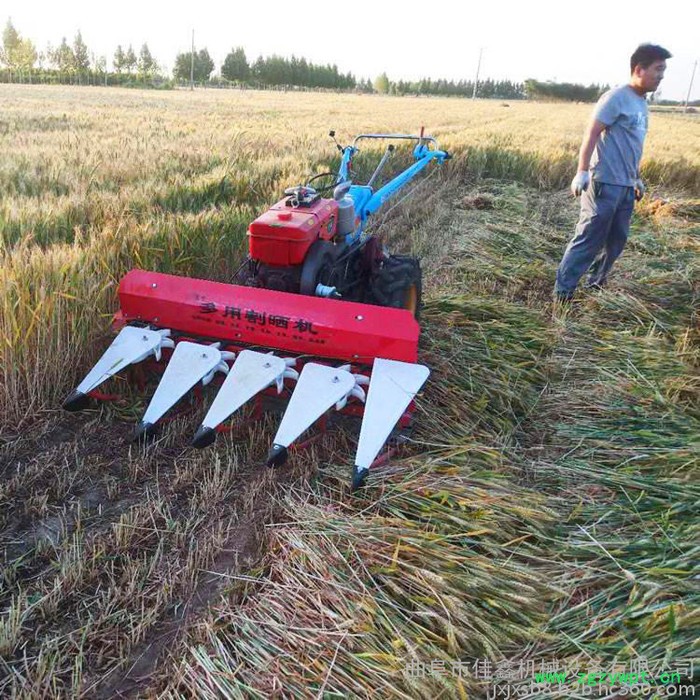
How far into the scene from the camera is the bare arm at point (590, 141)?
4129 millimetres

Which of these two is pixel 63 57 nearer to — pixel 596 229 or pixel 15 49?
pixel 15 49

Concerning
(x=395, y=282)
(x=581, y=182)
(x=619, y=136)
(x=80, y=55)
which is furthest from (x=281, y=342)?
(x=80, y=55)

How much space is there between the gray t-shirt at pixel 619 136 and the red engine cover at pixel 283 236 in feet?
8.32

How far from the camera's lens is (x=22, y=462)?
245 cm

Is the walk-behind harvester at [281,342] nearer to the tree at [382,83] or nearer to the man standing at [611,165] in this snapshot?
the man standing at [611,165]

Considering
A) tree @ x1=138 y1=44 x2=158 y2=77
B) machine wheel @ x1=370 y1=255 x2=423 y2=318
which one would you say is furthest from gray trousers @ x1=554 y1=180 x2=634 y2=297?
tree @ x1=138 y1=44 x2=158 y2=77

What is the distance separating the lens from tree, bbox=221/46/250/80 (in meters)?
81.6

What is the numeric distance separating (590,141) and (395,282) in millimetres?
2046

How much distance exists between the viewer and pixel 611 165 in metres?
4.23

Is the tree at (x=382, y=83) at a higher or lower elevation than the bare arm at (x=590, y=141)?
higher

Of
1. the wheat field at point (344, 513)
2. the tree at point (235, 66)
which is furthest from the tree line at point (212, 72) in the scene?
the wheat field at point (344, 513)

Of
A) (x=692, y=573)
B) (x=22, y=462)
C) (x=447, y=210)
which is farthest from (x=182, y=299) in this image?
(x=447, y=210)

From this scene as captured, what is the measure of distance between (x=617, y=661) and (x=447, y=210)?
6675 mm

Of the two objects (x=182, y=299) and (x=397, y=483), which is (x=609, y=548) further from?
(x=182, y=299)
